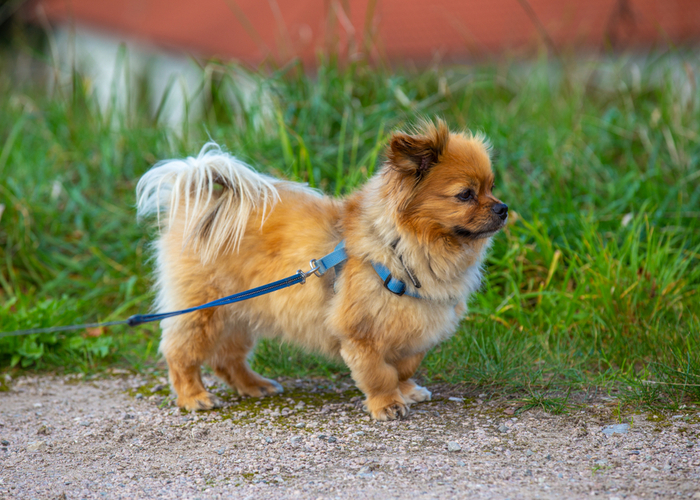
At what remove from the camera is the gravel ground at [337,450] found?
8.13 feet

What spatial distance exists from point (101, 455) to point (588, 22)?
962 centimetres

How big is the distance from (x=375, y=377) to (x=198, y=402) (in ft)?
3.40

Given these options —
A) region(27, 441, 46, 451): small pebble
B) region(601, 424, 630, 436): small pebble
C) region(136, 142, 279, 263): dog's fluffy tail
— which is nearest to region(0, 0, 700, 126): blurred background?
region(136, 142, 279, 263): dog's fluffy tail

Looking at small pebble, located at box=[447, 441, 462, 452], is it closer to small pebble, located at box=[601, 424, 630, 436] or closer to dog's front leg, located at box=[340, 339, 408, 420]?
dog's front leg, located at box=[340, 339, 408, 420]

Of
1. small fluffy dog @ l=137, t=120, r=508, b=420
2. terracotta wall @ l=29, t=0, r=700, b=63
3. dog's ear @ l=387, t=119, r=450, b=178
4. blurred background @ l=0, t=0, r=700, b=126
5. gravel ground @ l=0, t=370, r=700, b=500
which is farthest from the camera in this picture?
terracotta wall @ l=29, t=0, r=700, b=63

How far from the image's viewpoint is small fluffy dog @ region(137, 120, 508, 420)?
9.97 feet

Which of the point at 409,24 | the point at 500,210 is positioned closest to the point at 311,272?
the point at 500,210

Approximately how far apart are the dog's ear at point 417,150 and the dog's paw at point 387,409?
116 cm

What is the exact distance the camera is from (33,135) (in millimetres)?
6605

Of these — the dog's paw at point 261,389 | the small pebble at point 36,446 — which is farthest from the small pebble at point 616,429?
the small pebble at point 36,446

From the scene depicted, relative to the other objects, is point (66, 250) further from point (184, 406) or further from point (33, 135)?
point (184, 406)

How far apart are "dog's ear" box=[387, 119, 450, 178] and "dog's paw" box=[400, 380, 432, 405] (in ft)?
3.85

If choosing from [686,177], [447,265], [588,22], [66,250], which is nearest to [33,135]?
[66,250]

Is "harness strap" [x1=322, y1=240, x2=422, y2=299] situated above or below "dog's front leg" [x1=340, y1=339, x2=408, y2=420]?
above
